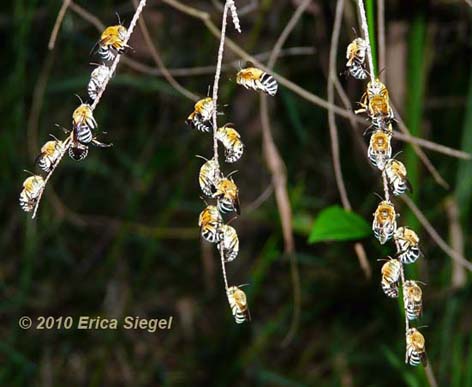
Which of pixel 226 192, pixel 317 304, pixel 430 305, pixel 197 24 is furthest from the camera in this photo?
pixel 197 24

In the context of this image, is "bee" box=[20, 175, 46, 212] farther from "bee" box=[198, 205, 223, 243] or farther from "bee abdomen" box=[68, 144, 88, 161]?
"bee" box=[198, 205, 223, 243]

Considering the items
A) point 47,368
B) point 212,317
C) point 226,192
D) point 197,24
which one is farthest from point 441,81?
point 226,192

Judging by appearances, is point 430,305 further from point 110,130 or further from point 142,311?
point 110,130

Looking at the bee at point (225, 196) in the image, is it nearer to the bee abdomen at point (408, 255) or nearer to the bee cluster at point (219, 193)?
the bee cluster at point (219, 193)

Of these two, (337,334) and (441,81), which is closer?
(337,334)

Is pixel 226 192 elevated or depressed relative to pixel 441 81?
depressed

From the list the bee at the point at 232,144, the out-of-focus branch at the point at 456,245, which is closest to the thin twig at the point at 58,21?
the bee at the point at 232,144

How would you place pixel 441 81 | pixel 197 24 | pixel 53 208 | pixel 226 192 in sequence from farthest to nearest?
pixel 197 24 < pixel 441 81 < pixel 53 208 < pixel 226 192

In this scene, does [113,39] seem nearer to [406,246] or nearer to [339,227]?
[406,246]
